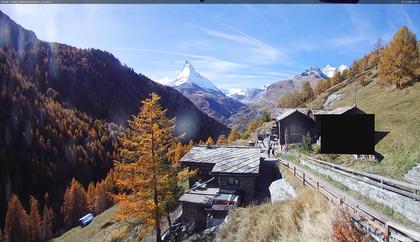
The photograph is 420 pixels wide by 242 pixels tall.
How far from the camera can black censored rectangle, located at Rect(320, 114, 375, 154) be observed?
10.1 feet

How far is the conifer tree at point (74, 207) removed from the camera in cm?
7306

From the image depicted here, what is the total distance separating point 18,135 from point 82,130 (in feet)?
74.4

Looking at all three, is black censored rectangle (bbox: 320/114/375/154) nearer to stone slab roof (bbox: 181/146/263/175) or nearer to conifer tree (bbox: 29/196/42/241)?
stone slab roof (bbox: 181/146/263/175)

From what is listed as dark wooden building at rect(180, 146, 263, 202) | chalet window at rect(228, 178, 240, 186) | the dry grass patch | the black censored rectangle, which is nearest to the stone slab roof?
dark wooden building at rect(180, 146, 263, 202)

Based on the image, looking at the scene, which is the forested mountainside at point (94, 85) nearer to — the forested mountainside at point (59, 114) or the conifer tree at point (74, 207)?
the forested mountainside at point (59, 114)

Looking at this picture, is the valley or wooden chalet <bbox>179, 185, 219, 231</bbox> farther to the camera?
wooden chalet <bbox>179, 185, 219, 231</bbox>

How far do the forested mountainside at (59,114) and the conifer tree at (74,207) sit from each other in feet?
35.3

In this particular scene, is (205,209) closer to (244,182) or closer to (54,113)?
(244,182)

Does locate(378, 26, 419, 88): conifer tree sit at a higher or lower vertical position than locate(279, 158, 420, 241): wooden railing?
higher

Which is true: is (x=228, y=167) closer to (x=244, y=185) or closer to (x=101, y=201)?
(x=244, y=185)

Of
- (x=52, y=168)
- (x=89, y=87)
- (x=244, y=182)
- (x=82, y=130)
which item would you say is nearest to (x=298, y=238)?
(x=244, y=182)

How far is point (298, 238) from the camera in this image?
8.46 m

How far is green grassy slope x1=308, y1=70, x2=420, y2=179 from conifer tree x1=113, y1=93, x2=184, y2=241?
12706mm

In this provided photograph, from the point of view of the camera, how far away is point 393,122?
29.2 m
